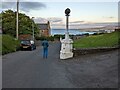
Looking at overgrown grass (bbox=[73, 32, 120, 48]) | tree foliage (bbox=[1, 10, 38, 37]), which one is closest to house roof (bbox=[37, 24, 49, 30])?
tree foliage (bbox=[1, 10, 38, 37])

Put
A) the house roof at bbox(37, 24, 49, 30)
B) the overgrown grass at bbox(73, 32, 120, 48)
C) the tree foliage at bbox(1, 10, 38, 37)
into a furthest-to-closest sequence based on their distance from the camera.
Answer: the house roof at bbox(37, 24, 49, 30) < the tree foliage at bbox(1, 10, 38, 37) < the overgrown grass at bbox(73, 32, 120, 48)

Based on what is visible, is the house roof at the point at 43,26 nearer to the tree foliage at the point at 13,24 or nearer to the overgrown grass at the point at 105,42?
the tree foliage at the point at 13,24

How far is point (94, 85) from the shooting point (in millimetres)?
10336

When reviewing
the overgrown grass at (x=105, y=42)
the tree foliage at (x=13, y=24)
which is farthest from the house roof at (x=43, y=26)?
the overgrown grass at (x=105, y=42)

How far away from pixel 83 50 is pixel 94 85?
13.1 metres

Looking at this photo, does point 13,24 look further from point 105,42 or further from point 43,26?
point 43,26

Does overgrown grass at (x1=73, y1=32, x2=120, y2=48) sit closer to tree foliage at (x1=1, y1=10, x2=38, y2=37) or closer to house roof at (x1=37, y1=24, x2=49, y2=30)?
tree foliage at (x1=1, y1=10, x2=38, y2=37)

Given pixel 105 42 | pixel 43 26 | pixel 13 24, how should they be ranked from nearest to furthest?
1. pixel 105 42
2. pixel 13 24
3. pixel 43 26

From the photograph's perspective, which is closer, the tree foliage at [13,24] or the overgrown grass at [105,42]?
the overgrown grass at [105,42]

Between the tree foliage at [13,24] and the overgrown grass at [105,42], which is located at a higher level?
the tree foliage at [13,24]

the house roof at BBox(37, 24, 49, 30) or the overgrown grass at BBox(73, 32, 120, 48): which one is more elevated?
the house roof at BBox(37, 24, 49, 30)

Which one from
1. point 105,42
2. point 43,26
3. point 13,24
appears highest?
point 43,26

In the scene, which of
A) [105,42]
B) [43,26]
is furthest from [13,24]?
[43,26]

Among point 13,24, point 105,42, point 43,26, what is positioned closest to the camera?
point 105,42
